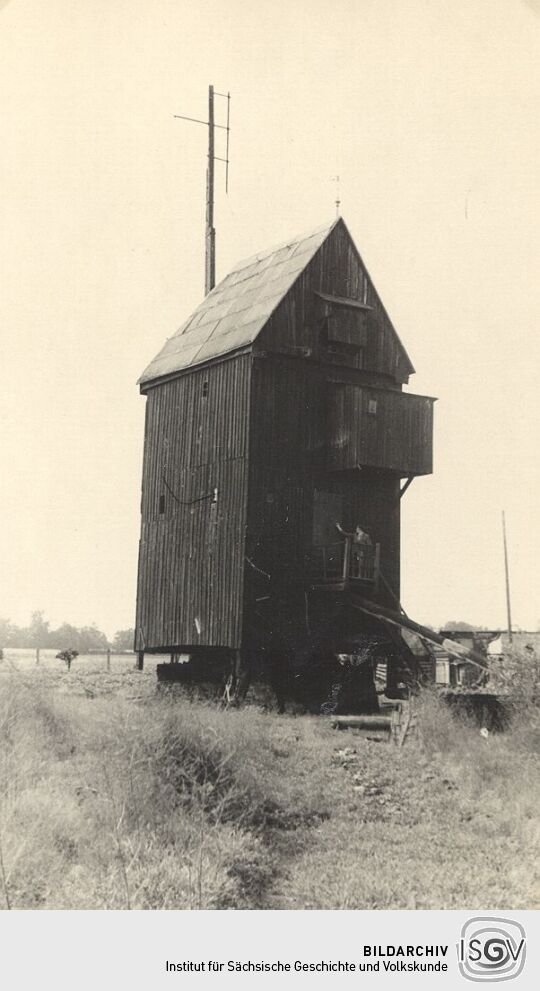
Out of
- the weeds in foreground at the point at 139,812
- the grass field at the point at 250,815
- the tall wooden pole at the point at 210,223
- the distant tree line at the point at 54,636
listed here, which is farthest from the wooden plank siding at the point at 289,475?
the distant tree line at the point at 54,636

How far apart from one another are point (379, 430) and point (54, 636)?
242 feet

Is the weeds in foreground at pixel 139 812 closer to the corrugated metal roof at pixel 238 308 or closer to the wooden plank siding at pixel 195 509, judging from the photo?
the wooden plank siding at pixel 195 509

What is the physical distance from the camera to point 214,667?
82.8ft

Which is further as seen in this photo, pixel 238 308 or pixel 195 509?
pixel 238 308

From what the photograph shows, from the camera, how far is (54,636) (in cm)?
9256

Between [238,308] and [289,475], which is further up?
[238,308]

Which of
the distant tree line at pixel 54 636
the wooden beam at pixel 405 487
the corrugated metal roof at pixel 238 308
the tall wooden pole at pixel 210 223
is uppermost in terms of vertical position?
the tall wooden pole at pixel 210 223

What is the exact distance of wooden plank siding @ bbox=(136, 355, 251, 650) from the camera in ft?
77.5

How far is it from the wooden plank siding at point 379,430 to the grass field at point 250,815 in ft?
27.4

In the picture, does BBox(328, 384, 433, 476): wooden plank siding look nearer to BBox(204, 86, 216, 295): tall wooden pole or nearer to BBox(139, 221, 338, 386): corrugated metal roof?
BBox(139, 221, 338, 386): corrugated metal roof

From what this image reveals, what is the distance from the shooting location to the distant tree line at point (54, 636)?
8569cm
